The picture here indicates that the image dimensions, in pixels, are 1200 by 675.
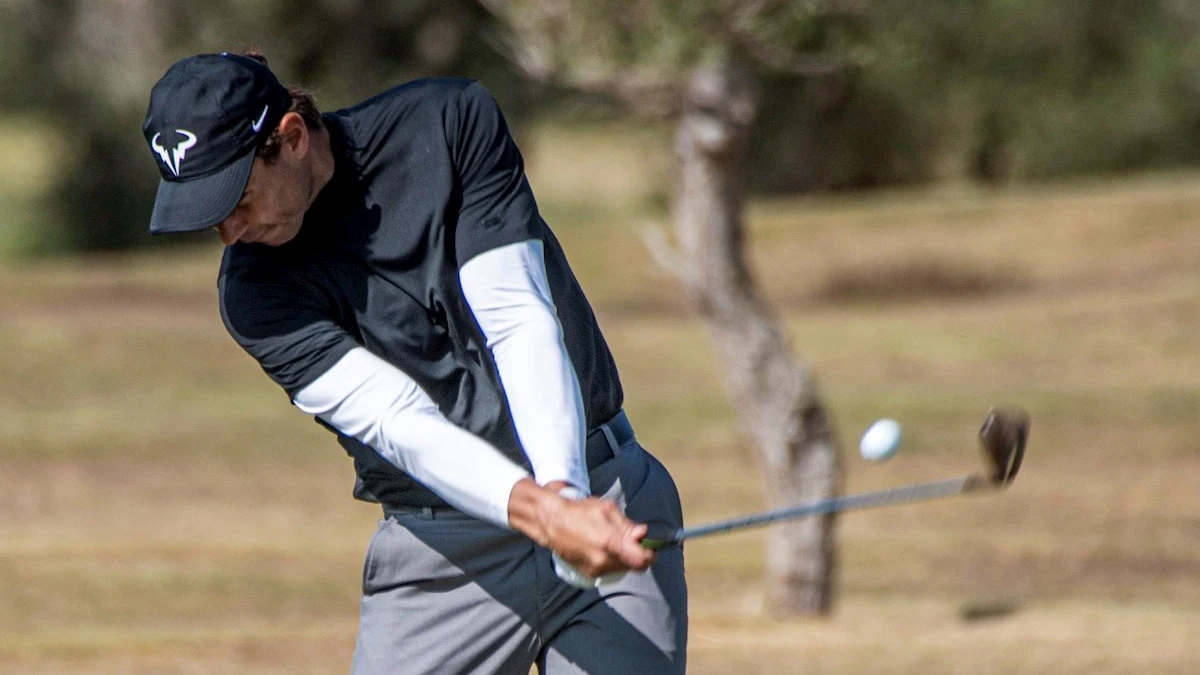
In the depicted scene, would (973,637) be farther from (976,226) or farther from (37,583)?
(976,226)

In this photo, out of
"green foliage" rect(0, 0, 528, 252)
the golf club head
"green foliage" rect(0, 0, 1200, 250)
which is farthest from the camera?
"green foliage" rect(0, 0, 1200, 250)

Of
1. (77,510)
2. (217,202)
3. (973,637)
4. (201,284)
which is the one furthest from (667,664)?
(201,284)

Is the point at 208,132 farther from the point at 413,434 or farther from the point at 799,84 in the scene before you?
the point at 799,84

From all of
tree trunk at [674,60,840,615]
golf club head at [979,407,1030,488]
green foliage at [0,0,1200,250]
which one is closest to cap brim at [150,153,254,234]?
golf club head at [979,407,1030,488]

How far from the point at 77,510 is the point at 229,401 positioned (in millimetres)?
4695

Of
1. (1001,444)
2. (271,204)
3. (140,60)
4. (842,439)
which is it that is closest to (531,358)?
(271,204)

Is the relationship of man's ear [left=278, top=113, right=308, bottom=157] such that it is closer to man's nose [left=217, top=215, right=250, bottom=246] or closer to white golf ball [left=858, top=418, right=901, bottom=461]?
man's nose [left=217, top=215, right=250, bottom=246]

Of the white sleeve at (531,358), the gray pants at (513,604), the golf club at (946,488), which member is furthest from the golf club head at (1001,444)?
the white sleeve at (531,358)

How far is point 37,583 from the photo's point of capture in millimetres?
10648

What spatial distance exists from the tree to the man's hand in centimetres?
596

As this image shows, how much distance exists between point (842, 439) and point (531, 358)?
12141mm

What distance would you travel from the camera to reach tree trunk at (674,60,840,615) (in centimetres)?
918

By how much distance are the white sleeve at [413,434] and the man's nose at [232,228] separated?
→ 307 mm

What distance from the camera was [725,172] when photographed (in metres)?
9.28
